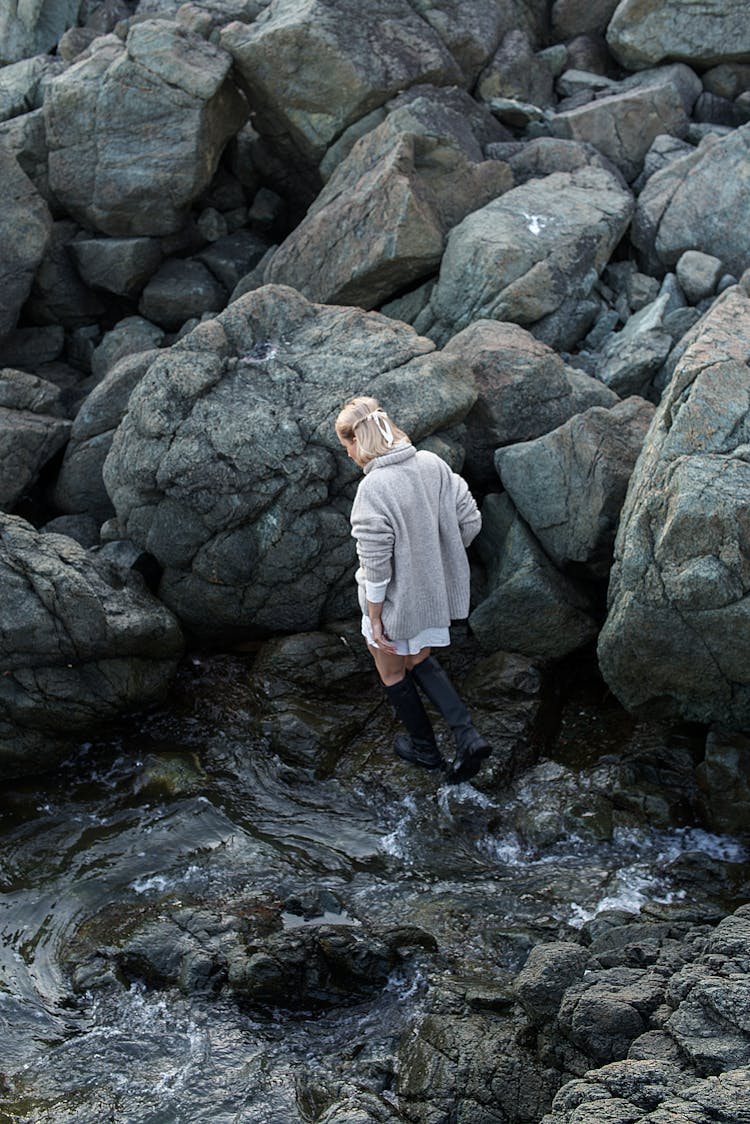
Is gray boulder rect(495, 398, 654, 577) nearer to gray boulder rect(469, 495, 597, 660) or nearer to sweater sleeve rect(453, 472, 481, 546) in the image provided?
gray boulder rect(469, 495, 597, 660)

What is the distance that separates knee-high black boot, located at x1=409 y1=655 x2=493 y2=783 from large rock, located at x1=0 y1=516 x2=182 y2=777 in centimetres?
318

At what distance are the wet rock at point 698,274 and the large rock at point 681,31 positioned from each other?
527cm

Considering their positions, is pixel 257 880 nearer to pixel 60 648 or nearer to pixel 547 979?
pixel 547 979

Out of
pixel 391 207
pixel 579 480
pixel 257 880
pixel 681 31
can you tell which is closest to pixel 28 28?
pixel 391 207

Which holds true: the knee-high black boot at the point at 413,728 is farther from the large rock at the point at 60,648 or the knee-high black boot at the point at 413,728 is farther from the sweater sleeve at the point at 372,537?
the large rock at the point at 60,648

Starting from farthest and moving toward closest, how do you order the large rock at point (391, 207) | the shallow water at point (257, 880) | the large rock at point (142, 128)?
the large rock at point (142, 128)
the large rock at point (391, 207)
the shallow water at point (257, 880)

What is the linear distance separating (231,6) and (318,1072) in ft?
52.8

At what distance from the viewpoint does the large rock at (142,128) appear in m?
16.3

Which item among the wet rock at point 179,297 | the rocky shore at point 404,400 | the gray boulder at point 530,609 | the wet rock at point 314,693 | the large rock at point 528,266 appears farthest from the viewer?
the wet rock at point 179,297

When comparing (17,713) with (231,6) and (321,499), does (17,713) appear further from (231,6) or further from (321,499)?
(231,6)

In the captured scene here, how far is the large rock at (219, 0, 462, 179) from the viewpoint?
16.4 meters

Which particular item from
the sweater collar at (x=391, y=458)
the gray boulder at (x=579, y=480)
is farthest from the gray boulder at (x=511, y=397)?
the sweater collar at (x=391, y=458)

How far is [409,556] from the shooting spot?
8852 millimetres

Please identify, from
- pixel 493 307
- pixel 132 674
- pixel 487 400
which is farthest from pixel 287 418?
pixel 493 307
